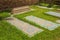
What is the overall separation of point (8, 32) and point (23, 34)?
0.72m

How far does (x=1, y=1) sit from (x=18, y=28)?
12.1ft

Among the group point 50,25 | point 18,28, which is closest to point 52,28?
point 50,25

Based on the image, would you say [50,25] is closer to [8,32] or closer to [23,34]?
[23,34]

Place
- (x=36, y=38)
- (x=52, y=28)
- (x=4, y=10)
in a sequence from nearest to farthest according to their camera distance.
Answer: (x=36, y=38)
(x=52, y=28)
(x=4, y=10)

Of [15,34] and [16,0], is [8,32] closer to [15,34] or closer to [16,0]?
[15,34]

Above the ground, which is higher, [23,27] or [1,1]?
[1,1]

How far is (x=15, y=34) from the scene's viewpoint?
441 cm

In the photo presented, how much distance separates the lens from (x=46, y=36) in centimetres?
422

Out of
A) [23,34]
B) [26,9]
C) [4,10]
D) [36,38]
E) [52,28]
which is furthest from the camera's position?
[26,9]

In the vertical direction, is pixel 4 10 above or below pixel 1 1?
below

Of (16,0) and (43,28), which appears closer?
(43,28)

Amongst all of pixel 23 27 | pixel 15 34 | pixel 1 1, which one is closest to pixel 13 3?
pixel 1 1

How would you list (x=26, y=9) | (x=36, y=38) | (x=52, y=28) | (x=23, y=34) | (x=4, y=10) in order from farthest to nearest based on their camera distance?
(x=26, y=9) < (x=4, y=10) < (x=52, y=28) < (x=23, y=34) < (x=36, y=38)

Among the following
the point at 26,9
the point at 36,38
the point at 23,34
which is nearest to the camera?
the point at 36,38
